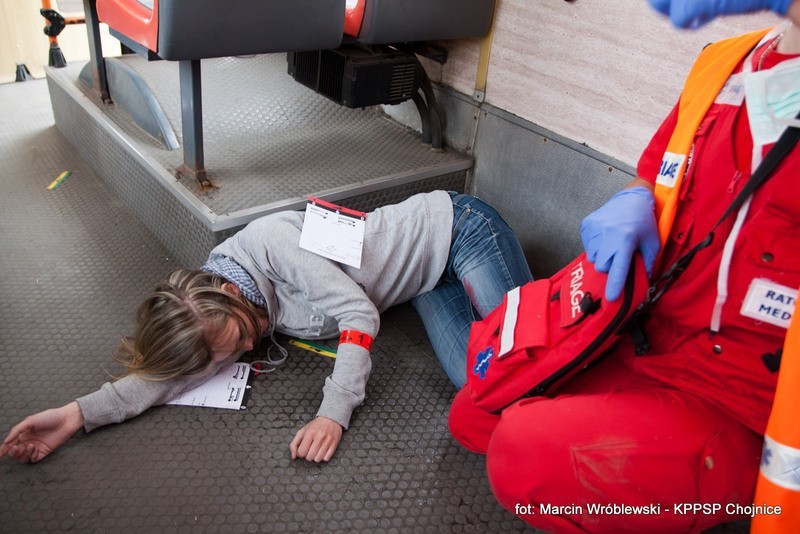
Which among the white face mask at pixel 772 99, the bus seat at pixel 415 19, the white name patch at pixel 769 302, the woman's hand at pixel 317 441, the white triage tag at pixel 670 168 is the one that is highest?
the white face mask at pixel 772 99

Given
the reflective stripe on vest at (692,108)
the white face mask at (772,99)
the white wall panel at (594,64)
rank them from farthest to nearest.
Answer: the white wall panel at (594,64) < the reflective stripe on vest at (692,108) < the white face mask at (772,99)

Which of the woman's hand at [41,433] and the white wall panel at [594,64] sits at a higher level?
the white wall panel at [594,64]

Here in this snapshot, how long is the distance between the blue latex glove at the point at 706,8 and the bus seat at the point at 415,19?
1089 mm

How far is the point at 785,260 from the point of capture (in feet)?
3.06

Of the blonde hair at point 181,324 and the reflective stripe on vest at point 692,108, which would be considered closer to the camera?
the reflective stripe on vest at point 692,108

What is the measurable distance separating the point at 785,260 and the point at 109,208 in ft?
6.84

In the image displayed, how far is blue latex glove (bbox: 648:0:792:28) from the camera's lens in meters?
0.76

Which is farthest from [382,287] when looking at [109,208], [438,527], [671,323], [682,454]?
[109,208]

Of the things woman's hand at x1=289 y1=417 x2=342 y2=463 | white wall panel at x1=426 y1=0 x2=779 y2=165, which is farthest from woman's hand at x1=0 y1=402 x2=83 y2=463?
white wall panel at x1=426 y1=0 x2=779 y2=165

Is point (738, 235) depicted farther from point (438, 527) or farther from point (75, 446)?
point (75, 446)

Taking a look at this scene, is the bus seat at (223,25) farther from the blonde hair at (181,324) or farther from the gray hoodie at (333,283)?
the blonde hair at (181,324)

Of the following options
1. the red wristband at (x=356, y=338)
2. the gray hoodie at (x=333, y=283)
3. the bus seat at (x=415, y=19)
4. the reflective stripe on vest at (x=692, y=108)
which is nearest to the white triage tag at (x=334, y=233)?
the gray hoodie at (x=333, y=283)

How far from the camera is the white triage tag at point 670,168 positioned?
1082 millimetres

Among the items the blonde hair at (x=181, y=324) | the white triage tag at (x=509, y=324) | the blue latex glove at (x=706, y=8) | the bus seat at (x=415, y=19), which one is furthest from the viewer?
the bus seat at (x=415, y=19)
